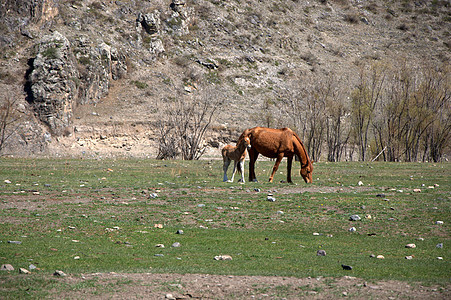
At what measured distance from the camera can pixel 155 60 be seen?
264 feet

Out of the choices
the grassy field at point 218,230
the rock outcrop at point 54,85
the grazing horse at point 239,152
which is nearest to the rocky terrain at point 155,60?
the rock outcrop at point 54,85

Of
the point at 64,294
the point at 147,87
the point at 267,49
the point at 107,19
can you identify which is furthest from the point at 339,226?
the point at 267,49

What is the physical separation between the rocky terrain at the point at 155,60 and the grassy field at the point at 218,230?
43348 mm

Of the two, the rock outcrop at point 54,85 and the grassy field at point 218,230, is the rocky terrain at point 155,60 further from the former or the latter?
the grassy field at point 218,230

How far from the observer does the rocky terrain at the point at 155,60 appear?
6462 centimetres

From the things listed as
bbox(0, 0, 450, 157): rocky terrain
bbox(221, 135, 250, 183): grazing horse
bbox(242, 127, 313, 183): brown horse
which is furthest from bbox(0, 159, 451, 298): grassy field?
bbox(0, 0, 450, 157): rocky terrain

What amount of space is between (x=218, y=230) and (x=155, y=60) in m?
71.1

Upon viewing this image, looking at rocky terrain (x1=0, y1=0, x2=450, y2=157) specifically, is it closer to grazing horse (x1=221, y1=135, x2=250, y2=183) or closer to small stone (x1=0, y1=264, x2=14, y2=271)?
grazing horse (x1=221, y1=135, x2=250, y2=183)

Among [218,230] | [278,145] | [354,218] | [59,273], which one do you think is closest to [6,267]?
[59,273]

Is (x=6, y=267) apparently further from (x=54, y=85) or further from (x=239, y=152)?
(x=54, y=85)

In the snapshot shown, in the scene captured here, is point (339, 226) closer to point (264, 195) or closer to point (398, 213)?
point (398, 213)

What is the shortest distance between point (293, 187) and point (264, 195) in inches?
135

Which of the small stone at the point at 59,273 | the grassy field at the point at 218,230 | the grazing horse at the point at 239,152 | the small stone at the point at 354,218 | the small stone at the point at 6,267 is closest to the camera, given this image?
the small stone at the point at 59,273

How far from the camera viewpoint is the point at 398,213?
14.6 metres
